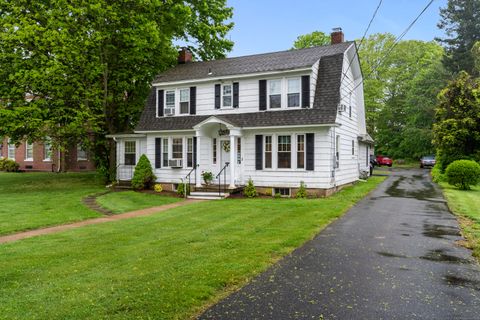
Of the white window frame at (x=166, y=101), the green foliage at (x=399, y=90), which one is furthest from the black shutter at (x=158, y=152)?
the green foliage at (x=399, y=90)

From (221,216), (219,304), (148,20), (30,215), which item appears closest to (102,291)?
(219,304)

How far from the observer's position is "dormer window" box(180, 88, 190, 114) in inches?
772

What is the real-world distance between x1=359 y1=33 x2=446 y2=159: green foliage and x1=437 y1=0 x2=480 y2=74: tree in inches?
67.4

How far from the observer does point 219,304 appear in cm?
476

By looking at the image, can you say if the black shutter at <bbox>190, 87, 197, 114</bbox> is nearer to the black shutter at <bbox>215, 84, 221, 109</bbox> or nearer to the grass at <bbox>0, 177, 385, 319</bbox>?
the black shutter at <bbox>215, 84, 221, 109</bbox>

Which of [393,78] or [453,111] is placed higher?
[393,78]

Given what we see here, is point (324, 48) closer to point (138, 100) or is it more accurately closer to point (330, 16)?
point (330, 16)

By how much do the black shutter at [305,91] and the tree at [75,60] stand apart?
8.85 meters

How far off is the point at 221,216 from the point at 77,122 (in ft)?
39.2

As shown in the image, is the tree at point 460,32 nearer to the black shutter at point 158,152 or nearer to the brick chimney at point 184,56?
the brick chimney at point 184,56

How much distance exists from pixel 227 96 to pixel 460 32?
128ft

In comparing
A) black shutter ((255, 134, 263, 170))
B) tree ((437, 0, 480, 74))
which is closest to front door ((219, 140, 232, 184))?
black shutter ((255, 134, 263, 170))

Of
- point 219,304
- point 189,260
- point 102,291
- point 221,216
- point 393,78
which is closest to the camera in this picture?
point 219,304

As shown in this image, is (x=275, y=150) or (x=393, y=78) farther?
(x=393, y=78)
